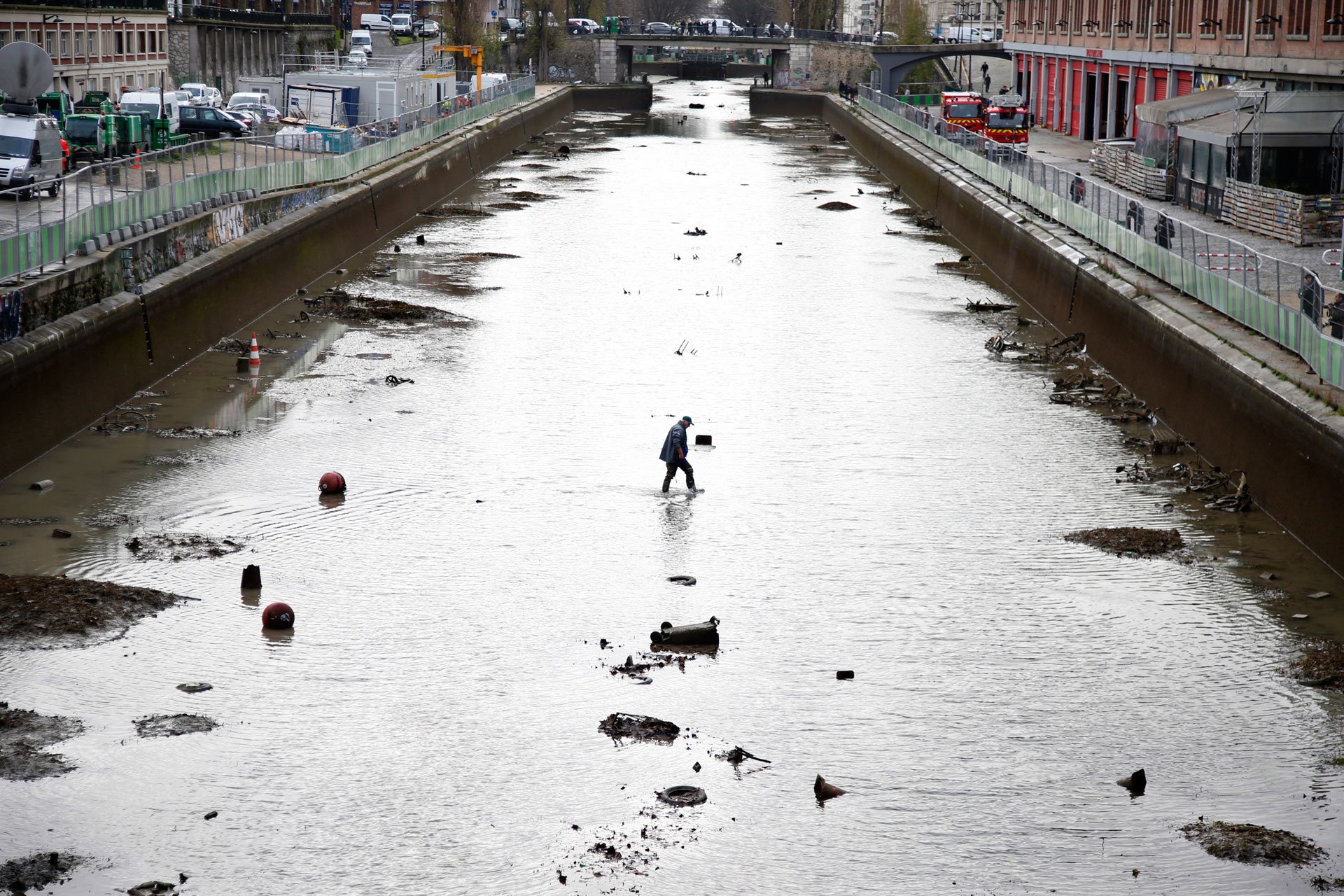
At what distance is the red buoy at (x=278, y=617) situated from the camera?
18094 mm

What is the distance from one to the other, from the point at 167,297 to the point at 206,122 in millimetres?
23175

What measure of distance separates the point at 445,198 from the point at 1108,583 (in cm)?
4365

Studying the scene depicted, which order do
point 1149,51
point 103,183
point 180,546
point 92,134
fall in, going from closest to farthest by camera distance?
point 180,546 < point 103,183 < point 92,134 < point 1149,51

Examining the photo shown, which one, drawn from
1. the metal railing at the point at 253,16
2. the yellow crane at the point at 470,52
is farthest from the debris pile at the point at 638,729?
the yellow crane at the point at 470,52

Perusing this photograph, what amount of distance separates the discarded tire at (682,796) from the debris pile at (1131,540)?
844 cm

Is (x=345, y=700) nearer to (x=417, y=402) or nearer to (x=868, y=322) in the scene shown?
(x=417, y=402)

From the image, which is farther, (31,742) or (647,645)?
(647,645)

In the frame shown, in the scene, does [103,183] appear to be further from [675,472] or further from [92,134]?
[92,134]

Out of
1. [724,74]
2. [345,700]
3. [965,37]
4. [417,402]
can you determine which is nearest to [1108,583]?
[345,700]

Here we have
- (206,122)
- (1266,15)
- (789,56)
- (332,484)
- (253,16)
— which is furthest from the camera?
(789,56)

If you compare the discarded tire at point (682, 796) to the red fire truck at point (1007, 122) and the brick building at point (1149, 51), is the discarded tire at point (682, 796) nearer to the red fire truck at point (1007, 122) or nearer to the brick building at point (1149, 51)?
the brick building at point (1149, 51)

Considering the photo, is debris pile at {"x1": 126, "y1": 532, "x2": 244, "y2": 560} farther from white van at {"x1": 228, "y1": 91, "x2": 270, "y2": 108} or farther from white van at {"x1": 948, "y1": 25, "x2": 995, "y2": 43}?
white van at {"x1": 948, "y1": 25, "x2": 995, "y2": 43}

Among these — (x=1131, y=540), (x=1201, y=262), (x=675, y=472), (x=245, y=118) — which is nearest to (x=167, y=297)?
(x=675, y=472)

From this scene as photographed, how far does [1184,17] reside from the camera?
5612 centimetres
